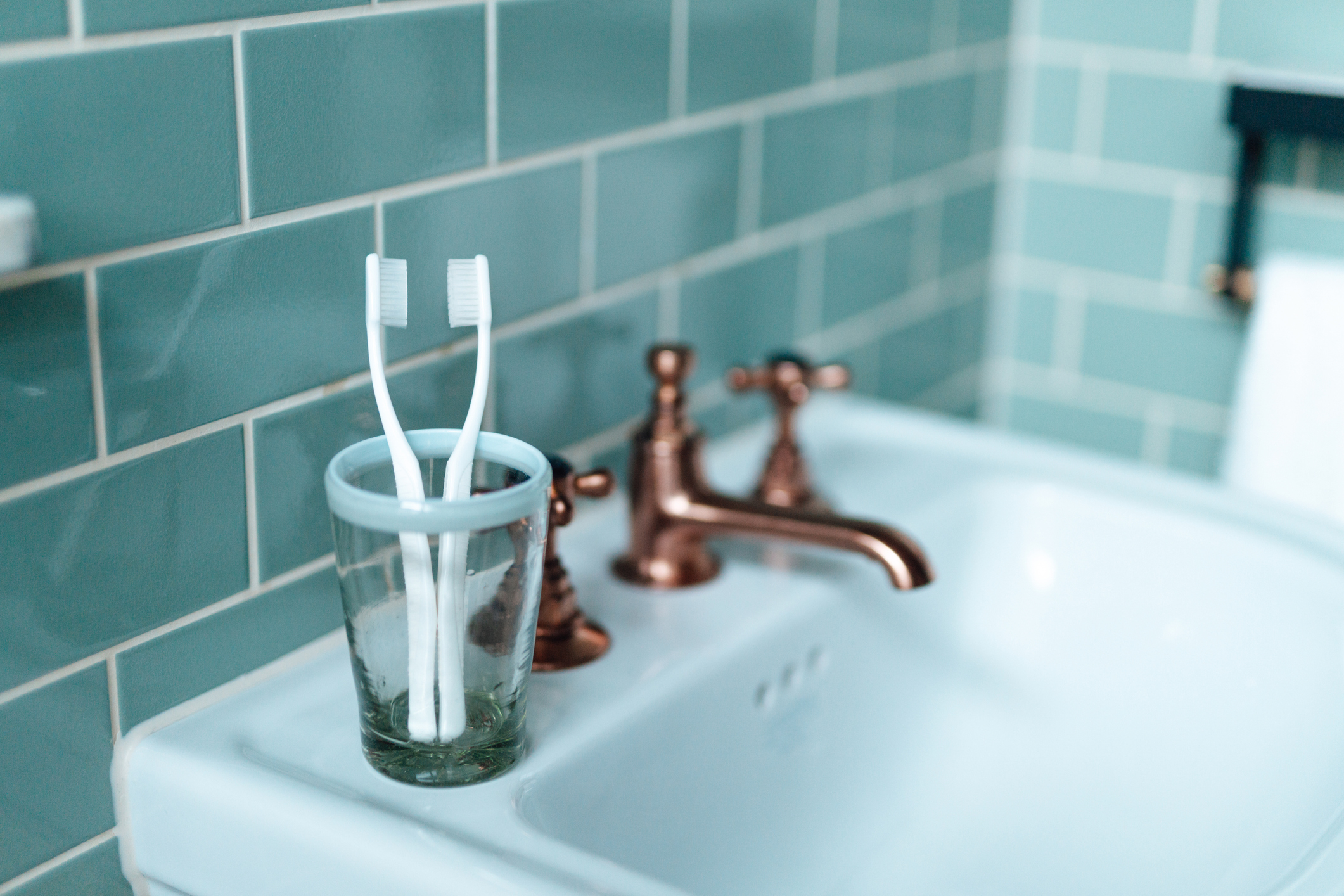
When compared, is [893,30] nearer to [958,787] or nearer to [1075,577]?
[1075,577]

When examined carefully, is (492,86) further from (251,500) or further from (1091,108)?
(1091,108)

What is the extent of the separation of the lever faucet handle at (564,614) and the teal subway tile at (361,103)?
16cm

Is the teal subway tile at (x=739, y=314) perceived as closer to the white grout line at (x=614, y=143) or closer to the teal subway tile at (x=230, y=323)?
the white grout line at (x=614, y=143)

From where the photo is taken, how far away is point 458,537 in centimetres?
55

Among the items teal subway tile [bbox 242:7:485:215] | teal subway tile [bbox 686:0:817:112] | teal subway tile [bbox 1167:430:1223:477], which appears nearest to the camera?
teal subway tile [bbox 242:7:485:215]

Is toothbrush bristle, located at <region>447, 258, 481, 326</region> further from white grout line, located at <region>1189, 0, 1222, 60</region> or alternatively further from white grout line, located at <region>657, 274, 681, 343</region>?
white grout line, located at <region>1189, 0, 1222, 60</region>

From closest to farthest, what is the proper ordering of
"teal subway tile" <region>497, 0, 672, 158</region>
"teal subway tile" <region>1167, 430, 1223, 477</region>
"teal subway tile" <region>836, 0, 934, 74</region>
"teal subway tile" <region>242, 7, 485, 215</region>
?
1. "teal subway tile" <region>242, 7, 485, 215</region>
2. "teal subway tile" <region>497, 0, 672, 158</region>
3. "teal subway tile" <region>836, 0, 934, 74</region>
4. "teal subway tile" <region>1167, 430, 1223, 477</region>

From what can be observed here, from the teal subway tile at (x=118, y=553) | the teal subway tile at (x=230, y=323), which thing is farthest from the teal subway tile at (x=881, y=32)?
the teal subway tile at (x=118, y=553)

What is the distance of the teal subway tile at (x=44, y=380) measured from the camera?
1.75 feet

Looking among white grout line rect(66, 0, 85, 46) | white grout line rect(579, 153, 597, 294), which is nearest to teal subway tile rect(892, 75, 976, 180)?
white grout line rect(579, 153, 597, 294)

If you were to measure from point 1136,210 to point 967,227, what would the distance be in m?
0.14

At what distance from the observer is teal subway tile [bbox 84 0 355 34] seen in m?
0.54

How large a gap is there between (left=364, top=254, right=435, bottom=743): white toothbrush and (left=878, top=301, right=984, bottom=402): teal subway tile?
2.04 ft

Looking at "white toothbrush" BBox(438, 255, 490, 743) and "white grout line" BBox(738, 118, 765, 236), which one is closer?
"white toothbrush" BBox(438, 255, 490, 743)
